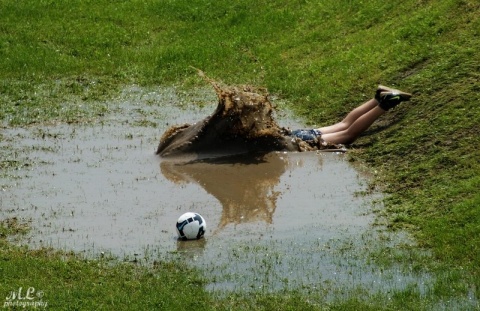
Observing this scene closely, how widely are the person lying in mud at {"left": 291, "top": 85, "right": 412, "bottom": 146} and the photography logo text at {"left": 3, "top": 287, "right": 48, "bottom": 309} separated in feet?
20.4

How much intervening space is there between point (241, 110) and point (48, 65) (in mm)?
6454

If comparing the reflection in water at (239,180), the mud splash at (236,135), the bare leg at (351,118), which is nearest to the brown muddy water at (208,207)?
the reflection in water at (239,180)

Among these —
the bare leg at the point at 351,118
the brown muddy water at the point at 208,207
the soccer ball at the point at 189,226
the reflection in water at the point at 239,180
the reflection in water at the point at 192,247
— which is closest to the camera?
the brown muddy water at the point at 208,207

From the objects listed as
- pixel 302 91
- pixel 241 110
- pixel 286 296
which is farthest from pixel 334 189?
pixel 302 91

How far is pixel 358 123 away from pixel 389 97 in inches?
23.1

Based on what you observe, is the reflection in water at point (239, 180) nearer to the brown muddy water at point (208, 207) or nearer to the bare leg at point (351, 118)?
the brown muddy water at point (208, 207)

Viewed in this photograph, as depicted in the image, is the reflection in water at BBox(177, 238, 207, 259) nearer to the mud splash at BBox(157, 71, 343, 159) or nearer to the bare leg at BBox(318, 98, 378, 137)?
the mud splash at BBox(157, 71, 343, 159)

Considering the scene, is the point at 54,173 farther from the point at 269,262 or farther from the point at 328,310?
the point at 328,310

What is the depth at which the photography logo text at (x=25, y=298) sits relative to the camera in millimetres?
9508

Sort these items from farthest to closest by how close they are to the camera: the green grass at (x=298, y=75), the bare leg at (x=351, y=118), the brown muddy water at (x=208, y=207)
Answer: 1. the bare leg at (x=351, y=118)
2. the brown muddy water at (x=208, y=207)
3. the green grass at (x=298, y=75)

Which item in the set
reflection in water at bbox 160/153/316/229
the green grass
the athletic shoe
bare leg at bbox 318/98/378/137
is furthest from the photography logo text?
the athletic shoe

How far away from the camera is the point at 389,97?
15.1 meters

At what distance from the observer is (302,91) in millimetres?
17812

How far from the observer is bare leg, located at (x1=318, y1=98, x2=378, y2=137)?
1530 centimetres
